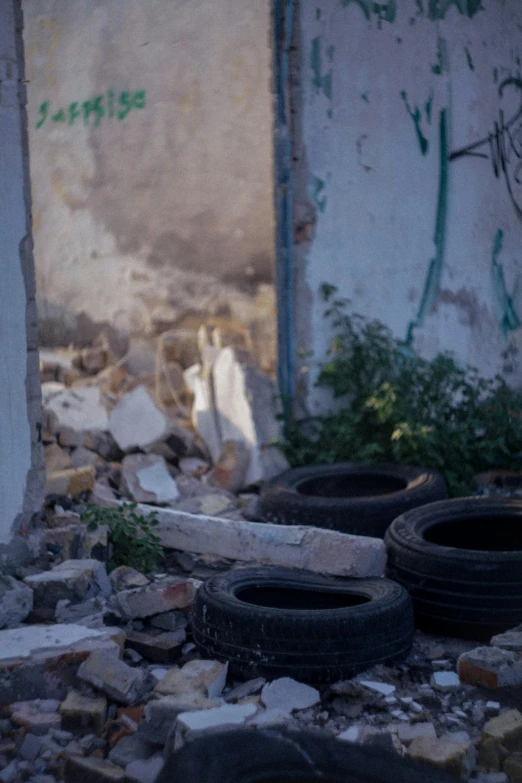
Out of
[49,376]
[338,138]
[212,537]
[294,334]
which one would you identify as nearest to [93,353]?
[49,376]

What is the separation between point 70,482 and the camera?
4.89m

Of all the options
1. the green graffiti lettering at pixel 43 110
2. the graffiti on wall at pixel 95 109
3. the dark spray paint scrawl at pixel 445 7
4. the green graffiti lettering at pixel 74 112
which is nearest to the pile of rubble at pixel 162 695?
the dark spray paint scrawl at pixel 445 7

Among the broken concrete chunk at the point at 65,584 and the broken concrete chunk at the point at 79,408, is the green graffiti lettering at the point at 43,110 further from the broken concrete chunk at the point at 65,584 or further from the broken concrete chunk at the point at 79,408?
the broken concrete chunk at the point at 65,584

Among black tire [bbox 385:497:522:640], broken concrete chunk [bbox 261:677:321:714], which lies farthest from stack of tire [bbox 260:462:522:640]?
broken concrete chunk [bbox 261:677:321:714]

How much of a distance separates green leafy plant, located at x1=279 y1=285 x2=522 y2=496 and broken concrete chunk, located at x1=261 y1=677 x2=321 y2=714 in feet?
8.57

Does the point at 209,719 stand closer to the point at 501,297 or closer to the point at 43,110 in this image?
the point at 501,297

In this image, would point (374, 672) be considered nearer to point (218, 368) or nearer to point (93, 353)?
point (218, 368)

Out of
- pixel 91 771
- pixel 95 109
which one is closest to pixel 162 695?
pixel 91 771

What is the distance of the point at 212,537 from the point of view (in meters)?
4.56

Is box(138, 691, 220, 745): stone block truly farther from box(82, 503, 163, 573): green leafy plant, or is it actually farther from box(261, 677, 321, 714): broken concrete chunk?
box(82, 503, 163, 573): green leafy plant

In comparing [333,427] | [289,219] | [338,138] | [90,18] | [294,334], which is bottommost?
[333,427]

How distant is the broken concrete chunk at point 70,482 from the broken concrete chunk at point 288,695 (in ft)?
6.84

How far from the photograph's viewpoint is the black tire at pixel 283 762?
230cm

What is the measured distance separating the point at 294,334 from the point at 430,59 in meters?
2.39
